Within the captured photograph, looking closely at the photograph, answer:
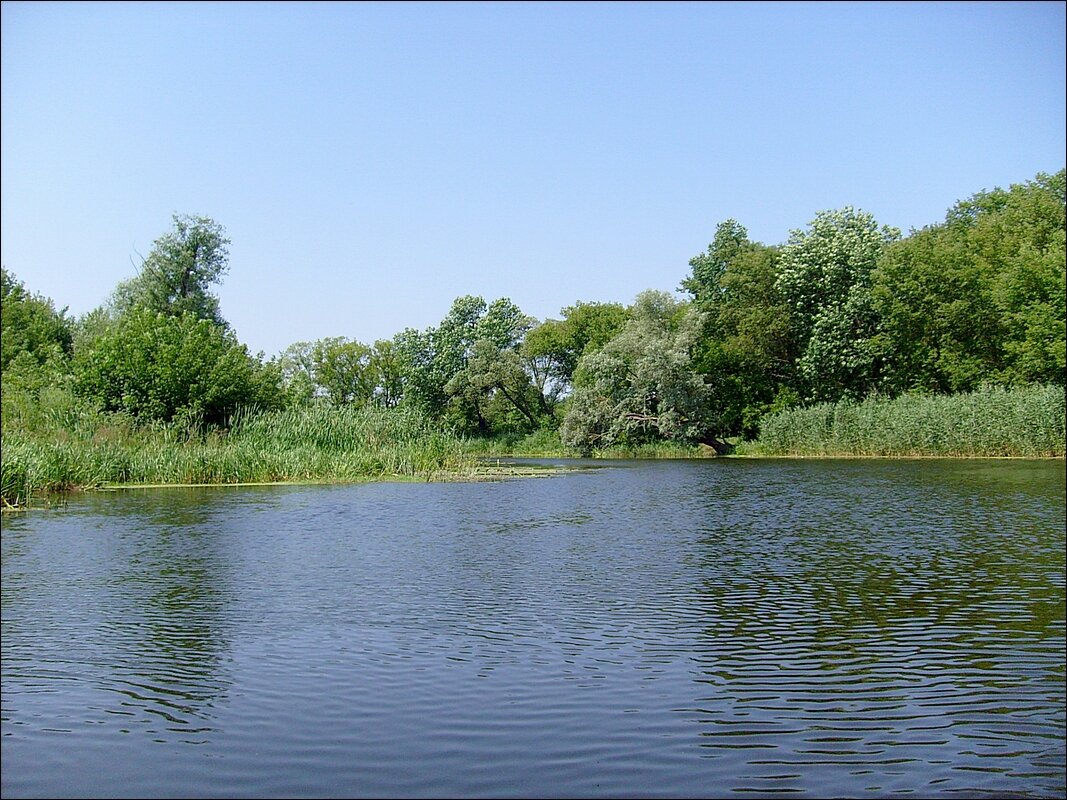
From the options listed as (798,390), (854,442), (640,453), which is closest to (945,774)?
(854,442)

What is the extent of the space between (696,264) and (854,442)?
950 inches

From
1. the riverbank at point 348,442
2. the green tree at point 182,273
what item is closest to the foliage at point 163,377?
the riverbank at point 348,442

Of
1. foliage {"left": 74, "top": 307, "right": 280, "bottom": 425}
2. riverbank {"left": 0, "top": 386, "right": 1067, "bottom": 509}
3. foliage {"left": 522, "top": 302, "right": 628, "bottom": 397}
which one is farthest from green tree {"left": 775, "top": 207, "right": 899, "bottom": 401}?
foliage {"left": 74, "top": 307, "right": 280, "bottom": 425}

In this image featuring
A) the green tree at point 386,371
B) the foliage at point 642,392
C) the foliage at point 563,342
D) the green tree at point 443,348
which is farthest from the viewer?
the green tree at point 386,371

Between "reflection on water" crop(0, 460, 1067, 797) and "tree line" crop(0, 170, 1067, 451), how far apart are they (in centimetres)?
3131

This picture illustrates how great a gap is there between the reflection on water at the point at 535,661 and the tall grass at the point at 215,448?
31.9 ft

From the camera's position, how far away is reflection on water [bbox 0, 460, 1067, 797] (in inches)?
269

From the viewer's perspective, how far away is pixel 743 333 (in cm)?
6694

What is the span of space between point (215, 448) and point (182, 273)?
3490 cm

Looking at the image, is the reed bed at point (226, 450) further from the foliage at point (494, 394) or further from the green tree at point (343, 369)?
the green tree at point (343, 369)

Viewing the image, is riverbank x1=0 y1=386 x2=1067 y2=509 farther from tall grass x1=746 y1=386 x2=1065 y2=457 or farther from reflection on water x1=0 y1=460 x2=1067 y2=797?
reflection on water x1=0 y1=460 x2=1067 y2=797

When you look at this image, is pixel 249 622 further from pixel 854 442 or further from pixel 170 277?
pixel 170 277

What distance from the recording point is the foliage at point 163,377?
42.1 metres

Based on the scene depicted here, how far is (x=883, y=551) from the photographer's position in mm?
17109
